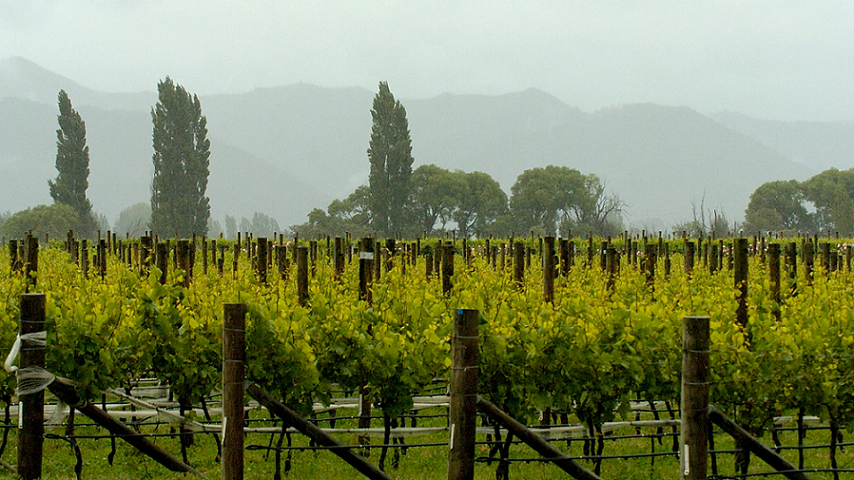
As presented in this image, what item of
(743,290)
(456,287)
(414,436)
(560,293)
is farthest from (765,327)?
(414,436)

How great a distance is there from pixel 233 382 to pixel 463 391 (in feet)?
4.75

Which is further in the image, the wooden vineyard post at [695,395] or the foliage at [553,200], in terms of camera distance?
the foliage at [553,200]

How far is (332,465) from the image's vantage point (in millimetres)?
7117

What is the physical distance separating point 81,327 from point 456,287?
359 cm

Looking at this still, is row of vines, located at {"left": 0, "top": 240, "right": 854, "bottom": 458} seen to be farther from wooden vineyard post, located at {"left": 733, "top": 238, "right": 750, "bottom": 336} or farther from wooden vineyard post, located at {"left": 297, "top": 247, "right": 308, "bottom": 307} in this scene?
wooden vineyard post, located at {"left": 297, "top": 247, "right": 308, "bottom": 307}

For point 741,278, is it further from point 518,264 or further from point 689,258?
point 689,258

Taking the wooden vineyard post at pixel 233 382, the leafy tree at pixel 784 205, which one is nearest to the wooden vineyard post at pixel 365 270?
the wooden vineyard post at pixel 233 382

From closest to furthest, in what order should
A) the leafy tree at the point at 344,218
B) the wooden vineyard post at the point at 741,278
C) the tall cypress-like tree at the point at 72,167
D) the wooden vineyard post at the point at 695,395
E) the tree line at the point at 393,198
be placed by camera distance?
1. the wooden vineyard post at the point at 695,395
2. the wooden vineyard post at the point at 741,278
3. the tree line at the point at 393,198
4. the tall cypress-like tree at the point at 72,167
5. the leafy tree at the point at 344,218

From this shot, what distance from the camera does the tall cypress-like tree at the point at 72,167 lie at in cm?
4734

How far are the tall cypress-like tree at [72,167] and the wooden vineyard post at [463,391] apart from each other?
1859 inches

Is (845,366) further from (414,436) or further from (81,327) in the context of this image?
(81,327)

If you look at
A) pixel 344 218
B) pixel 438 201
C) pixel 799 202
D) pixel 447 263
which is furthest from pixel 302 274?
pixel 799 202

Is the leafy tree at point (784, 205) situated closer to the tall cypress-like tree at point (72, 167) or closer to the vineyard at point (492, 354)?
the tall cypress-like tree at point (72, 167)

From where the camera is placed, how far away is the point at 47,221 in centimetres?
4862
